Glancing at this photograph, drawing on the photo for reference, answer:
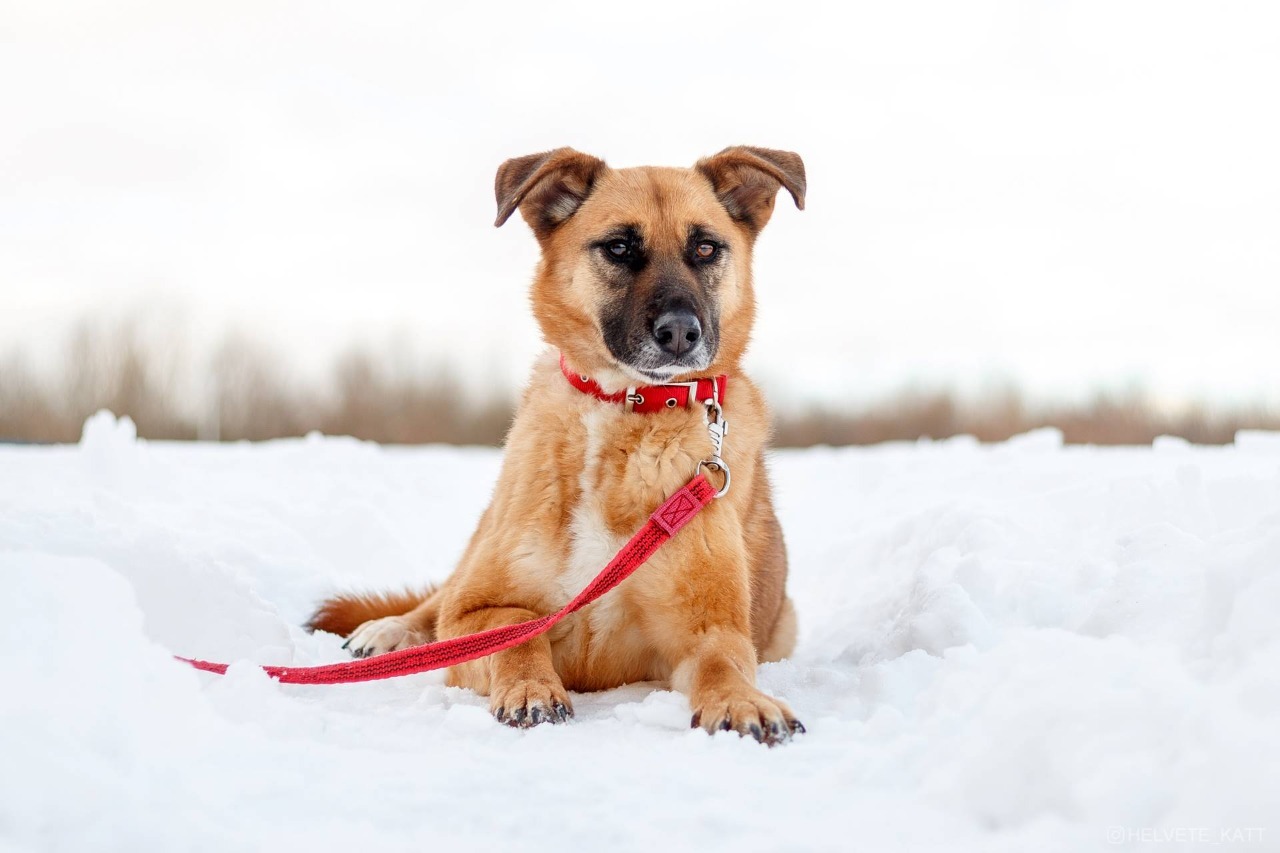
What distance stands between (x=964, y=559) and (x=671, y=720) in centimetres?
195

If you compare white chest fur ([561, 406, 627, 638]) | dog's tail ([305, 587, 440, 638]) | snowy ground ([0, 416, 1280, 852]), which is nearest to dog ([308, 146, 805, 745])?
white chest fur ([561, 406, 627, 638])

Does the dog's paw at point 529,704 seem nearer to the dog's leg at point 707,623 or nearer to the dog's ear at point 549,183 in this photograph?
the dog's leg at point 707,623

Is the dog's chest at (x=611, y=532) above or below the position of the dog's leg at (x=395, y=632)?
above

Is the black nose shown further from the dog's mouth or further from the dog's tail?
the dog's tail

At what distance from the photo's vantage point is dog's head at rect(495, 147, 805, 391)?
3725 millimetres

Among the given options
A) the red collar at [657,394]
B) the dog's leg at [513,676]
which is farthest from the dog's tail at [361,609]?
the red collar at [657,394]

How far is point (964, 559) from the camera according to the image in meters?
4.39

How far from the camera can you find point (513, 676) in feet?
10.5

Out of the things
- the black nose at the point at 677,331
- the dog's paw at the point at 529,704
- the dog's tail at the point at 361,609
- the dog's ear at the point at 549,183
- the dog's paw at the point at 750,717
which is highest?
the dog's ear at the point at 549,183

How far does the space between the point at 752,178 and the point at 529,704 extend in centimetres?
260

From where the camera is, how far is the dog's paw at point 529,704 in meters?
3.02

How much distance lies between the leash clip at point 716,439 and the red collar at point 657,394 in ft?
0.15

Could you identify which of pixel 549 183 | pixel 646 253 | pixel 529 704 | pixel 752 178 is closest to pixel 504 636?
pixel 529 704

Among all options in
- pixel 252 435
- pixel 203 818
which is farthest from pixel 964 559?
pixel 252 435
